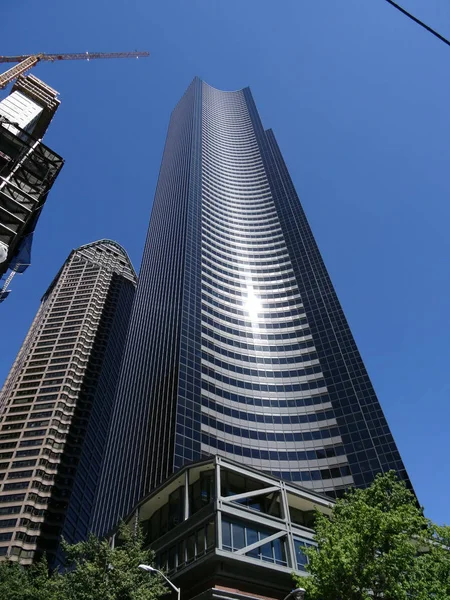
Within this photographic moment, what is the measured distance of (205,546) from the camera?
28.9 metres

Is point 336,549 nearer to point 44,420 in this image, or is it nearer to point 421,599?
point 421,599

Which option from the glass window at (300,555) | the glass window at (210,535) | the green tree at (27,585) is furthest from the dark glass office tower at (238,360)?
the glass window at (210,535)

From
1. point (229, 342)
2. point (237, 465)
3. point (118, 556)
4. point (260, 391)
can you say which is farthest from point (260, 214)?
point (118, 556)

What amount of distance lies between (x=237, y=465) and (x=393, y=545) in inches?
625

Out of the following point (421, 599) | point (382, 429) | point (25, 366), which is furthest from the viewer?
point (25, 366)

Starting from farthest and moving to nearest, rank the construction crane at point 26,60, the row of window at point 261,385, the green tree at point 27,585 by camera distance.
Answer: the row of window at point 261,385 < the construction crane at point 26,60 < the green tree at point 27,585

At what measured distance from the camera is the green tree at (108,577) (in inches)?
859

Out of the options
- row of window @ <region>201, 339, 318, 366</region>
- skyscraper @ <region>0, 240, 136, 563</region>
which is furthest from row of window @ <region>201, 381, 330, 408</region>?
skyscraper @ <region>0, 240, 136, 563</region>

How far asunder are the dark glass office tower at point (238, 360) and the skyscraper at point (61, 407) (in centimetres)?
2364

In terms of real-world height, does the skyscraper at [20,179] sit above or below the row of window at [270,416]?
below

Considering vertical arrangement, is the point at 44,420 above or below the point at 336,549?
above

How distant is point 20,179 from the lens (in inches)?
1400

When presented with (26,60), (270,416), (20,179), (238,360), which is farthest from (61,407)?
(20,179)

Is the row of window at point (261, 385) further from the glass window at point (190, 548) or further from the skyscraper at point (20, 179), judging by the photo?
the glass window at point (190, 548)
